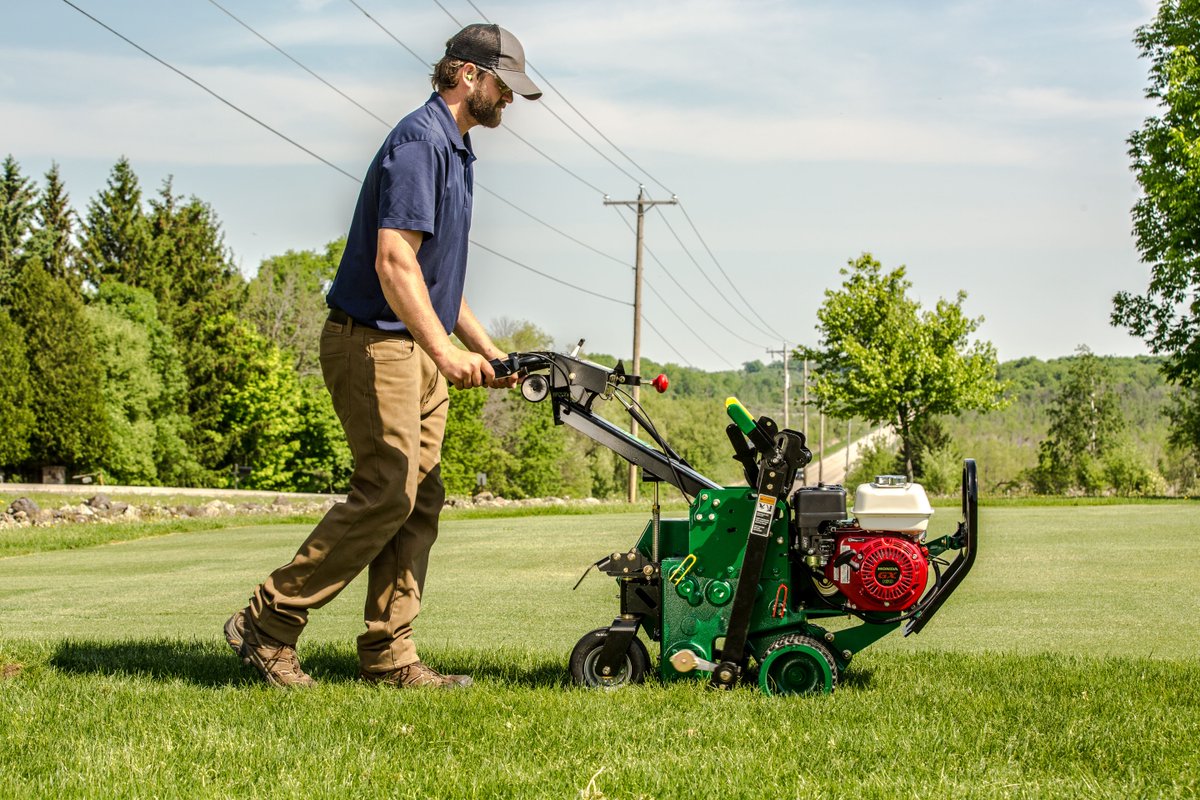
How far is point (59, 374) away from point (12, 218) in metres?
12.2

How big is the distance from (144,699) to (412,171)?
2.04 metres

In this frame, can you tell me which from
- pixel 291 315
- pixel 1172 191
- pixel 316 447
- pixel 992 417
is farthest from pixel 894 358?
pixel 992 417

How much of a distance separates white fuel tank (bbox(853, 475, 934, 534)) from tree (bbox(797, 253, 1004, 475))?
133 feet

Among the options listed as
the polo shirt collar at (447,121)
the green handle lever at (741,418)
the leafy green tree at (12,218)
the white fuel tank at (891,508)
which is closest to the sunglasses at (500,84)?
the polo shirt collar at (447,121)

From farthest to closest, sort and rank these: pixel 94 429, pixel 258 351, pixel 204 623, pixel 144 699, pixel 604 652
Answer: pixel 258 351 < pixel 94 429 < pixel 204 623 < pixel 604 652 < pixel 144 699

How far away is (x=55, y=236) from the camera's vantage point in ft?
178

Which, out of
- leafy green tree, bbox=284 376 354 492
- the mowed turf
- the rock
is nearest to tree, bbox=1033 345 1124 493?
leafy green tree, bbox=284 376 354 492

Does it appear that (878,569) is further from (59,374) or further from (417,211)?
(59,374)

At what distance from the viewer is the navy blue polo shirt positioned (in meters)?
4.36

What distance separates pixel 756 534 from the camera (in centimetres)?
433

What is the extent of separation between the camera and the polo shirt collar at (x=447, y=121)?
456cm

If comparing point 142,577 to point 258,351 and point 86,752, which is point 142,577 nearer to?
point 86,752

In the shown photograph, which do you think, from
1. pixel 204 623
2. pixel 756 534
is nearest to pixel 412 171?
pixel 756 534

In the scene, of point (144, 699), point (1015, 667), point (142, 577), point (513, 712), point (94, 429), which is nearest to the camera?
point (513, 712)
